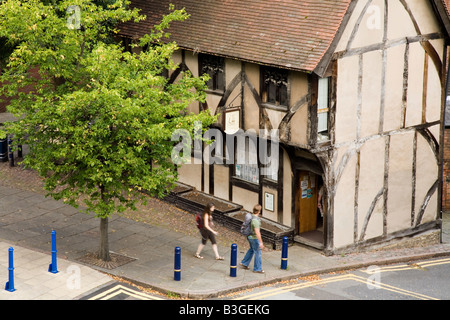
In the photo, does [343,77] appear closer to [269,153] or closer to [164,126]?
[269,153]

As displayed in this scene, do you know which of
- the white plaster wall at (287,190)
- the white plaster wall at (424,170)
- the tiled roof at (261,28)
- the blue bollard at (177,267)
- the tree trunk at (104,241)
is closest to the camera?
the blue bollard at (177,267)

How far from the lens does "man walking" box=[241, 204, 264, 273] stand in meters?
19.0

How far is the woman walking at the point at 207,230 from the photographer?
19828 millimetres

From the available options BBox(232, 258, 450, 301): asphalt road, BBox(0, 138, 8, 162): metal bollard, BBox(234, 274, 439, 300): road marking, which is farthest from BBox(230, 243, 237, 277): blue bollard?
BBox(0, 138, 8, 162): metal bollard

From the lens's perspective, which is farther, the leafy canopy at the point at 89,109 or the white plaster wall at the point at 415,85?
the white plaster wall at the point at 415,85

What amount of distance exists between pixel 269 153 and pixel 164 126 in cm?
450

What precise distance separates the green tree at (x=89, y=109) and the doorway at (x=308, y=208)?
423cm

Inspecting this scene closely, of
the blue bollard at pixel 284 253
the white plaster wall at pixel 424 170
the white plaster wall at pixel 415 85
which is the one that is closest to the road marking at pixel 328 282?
the blue bollard at pixel 284 253

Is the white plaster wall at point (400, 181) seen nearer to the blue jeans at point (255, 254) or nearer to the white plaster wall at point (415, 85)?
the white plaster wall at point (415, 85)

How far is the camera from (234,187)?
23.7 m

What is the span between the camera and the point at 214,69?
2328cm

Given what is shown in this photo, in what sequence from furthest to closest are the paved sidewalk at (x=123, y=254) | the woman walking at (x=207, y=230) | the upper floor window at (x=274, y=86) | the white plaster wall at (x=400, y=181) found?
the white plaster wall at (x=400, y=181) < the upper floor window at (x=274, y=86) < the woman walking at (x=207, y=230) < the paved sidewalk at (x=123, y=254)

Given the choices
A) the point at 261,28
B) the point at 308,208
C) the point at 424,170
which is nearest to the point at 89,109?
the point at 261,28

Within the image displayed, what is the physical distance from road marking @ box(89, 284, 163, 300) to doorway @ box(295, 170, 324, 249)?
5920mm
